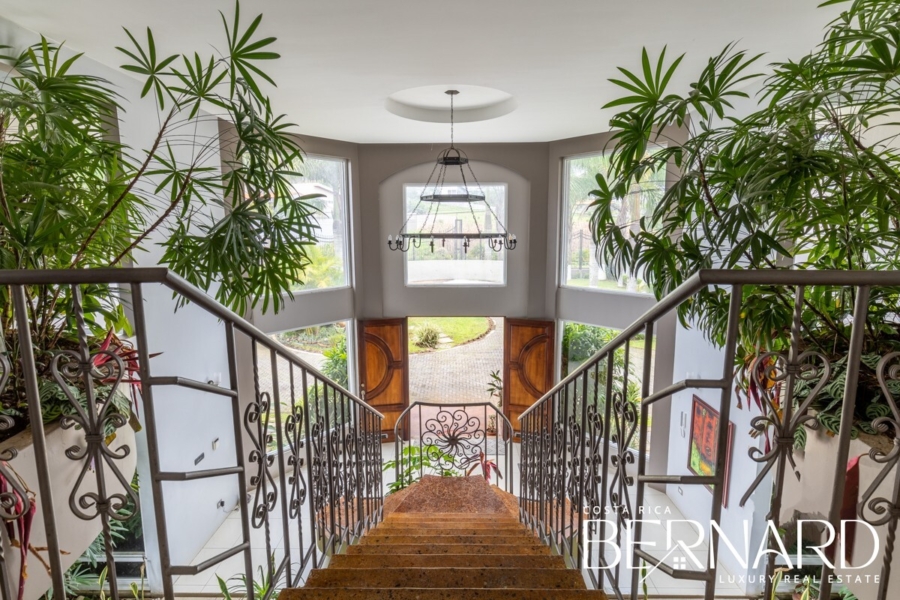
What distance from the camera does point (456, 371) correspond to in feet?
37.5

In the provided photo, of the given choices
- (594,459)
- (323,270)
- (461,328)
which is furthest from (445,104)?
(461,328)

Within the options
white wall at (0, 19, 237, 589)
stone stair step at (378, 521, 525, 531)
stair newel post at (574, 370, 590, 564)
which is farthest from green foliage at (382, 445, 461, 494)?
stair newel post at (574, 370, 590, 564)

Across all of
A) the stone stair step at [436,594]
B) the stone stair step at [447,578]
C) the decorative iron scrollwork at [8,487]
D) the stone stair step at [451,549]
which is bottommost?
the stone stair step at [451,549]

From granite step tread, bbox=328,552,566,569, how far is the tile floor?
2287mm

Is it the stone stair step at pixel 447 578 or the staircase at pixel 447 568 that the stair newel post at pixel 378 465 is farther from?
the stone stair step at pixel 447 578

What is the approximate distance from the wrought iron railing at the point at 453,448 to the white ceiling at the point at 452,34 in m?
3.01

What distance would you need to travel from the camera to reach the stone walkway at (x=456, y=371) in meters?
10.5

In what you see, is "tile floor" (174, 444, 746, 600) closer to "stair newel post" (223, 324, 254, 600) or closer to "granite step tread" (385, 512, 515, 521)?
"granite step tread" (385, 512, 515, 521)

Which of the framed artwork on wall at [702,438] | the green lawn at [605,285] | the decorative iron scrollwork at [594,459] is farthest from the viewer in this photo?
the green lawn at [605,285]

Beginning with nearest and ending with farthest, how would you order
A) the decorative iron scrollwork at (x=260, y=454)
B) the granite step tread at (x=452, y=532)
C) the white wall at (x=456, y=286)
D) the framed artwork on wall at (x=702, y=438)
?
the decorative iron scrollwork at (x=260, y=454), the granite step tread at (x=452, y=532), the framed artwork on wall at (x=702, y=438), the white wall at (x=456, y=286)

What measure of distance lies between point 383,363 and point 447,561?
225 inches

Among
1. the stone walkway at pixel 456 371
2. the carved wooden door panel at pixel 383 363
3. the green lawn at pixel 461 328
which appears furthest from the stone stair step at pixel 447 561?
the green lawn at pixel 461 328

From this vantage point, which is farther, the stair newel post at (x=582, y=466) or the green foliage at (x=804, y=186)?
the stair newel post at (x=582, y=466)

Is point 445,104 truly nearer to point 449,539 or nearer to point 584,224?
point 584,224
